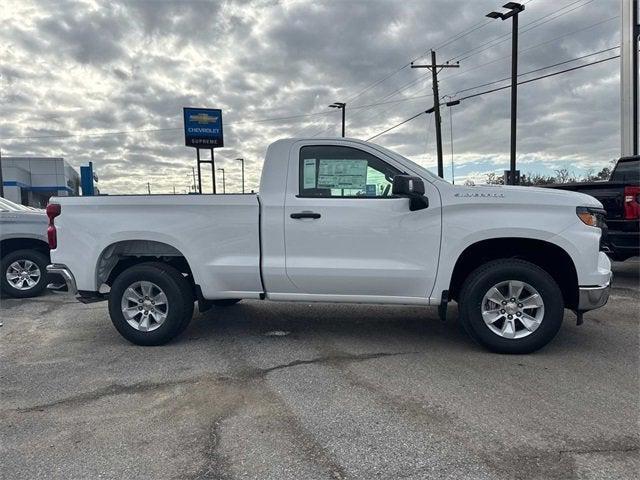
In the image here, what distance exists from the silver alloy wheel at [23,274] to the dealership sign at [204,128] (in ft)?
56.0

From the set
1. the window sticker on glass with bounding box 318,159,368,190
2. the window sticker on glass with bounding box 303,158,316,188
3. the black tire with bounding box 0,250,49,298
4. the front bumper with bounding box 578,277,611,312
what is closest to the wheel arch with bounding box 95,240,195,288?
the window sticker on glass with bounding box 303,158,316,188

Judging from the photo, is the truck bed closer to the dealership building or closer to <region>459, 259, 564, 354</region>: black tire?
<region>459, 259, 564, 354</region>: black tire

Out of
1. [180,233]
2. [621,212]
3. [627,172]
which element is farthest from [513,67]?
[180,233]

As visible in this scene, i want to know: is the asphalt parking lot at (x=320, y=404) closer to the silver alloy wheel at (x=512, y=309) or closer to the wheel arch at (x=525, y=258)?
Answer: the silver alloy wheel at (x=512, y=309)

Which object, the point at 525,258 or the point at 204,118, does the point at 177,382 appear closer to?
the point at 525,258

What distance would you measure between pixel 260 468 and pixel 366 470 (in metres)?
0.59

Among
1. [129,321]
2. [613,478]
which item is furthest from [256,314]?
[613,478]

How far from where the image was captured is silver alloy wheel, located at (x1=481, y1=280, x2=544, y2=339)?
4711 mm

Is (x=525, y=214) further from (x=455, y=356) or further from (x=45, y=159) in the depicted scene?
A: (x=45, y=159)

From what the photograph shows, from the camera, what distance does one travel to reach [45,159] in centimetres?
5162

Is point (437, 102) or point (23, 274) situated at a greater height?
point (437, 102)

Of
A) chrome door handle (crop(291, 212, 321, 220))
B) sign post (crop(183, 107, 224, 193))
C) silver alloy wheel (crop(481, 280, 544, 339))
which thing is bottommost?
silver alloy wheel (crop(481, 280, 544, 339))

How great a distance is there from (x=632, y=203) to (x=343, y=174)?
490cm

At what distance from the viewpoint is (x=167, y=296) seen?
519 cm
